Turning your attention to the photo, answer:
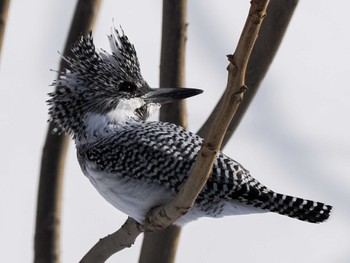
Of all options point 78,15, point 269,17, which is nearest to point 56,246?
point 78,15

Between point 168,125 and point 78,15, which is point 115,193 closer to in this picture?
point 168,125

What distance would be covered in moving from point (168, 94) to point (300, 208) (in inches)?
40.2

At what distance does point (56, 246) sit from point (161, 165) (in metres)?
0.97

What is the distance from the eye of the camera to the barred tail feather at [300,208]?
4.12 m

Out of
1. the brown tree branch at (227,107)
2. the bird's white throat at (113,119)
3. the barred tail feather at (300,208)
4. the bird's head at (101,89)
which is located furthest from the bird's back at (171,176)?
the brown tree branch at (227,107)

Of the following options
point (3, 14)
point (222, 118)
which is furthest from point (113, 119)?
point (222, 118)

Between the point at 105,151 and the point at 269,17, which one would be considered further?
the point at 269,17

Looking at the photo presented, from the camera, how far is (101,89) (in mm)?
4902

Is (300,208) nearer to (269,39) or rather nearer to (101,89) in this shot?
(269,39)

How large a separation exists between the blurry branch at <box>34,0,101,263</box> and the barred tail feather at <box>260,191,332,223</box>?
1.36 metres

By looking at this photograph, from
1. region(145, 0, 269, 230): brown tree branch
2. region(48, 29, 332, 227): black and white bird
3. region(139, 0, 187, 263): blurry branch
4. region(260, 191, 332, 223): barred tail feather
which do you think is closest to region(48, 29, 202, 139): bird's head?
region(48, 29, 332, 227): black and white bird

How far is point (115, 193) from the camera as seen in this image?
446 cm

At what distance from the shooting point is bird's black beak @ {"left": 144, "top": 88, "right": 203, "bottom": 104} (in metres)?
4.76

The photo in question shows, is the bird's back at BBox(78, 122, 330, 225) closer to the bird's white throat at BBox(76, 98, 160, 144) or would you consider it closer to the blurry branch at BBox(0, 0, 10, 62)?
the bird's white throat at BBox(76, 98, 160, 144)
